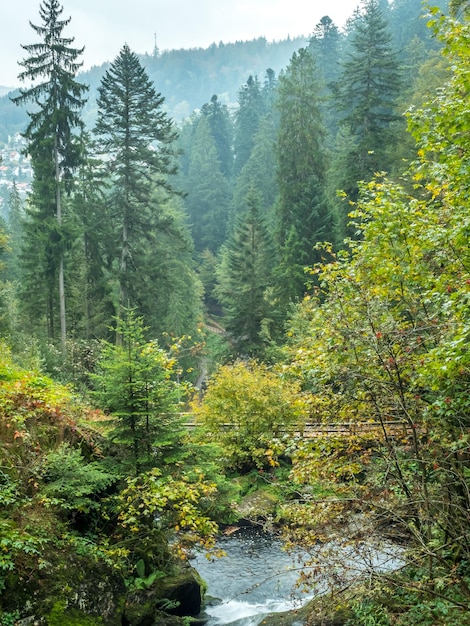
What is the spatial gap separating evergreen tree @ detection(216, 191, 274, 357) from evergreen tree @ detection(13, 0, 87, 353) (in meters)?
10.3

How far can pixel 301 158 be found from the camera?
37312 millimetres

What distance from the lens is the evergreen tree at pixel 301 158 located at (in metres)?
32.8

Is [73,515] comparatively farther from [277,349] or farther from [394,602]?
[277,349]

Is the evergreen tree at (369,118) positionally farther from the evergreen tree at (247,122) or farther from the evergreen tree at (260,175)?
the evergreen tree at (247,122)

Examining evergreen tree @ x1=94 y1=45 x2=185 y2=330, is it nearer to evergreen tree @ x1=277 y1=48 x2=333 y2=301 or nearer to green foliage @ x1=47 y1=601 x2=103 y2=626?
evergreen tree @ x1=277 y1=48 x2=333 y2=301

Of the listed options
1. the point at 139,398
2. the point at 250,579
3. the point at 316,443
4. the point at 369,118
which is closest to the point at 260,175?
the point at 369,118

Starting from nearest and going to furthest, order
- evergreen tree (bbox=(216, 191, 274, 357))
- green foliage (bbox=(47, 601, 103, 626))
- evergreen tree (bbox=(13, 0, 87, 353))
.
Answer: green foliage (bbox=(47, 601, 103, 626)) < evergreen tree (bbox=(13, 0, 87, 353)) < evergreen tree (bbox=(216, 191, 274, 357))

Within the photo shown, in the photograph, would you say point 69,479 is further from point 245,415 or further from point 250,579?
point 245,415

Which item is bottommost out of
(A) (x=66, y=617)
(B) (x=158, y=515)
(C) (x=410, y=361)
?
(A) (x=66, y=617)

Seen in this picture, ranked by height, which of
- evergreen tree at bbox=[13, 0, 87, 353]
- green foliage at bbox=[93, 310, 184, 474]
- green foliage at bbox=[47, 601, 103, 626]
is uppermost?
evergreen tree at bbox=[13, 0, 87, 353]

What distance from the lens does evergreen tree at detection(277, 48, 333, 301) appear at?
108 ft

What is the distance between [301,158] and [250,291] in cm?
1225

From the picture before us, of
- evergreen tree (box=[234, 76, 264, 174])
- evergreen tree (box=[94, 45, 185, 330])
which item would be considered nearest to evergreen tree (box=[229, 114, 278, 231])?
evergreen tree (box=[234, 76, 264, 174])

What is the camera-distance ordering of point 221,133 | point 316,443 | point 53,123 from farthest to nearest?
point 221,133 → point 53,123 → point 316,443
